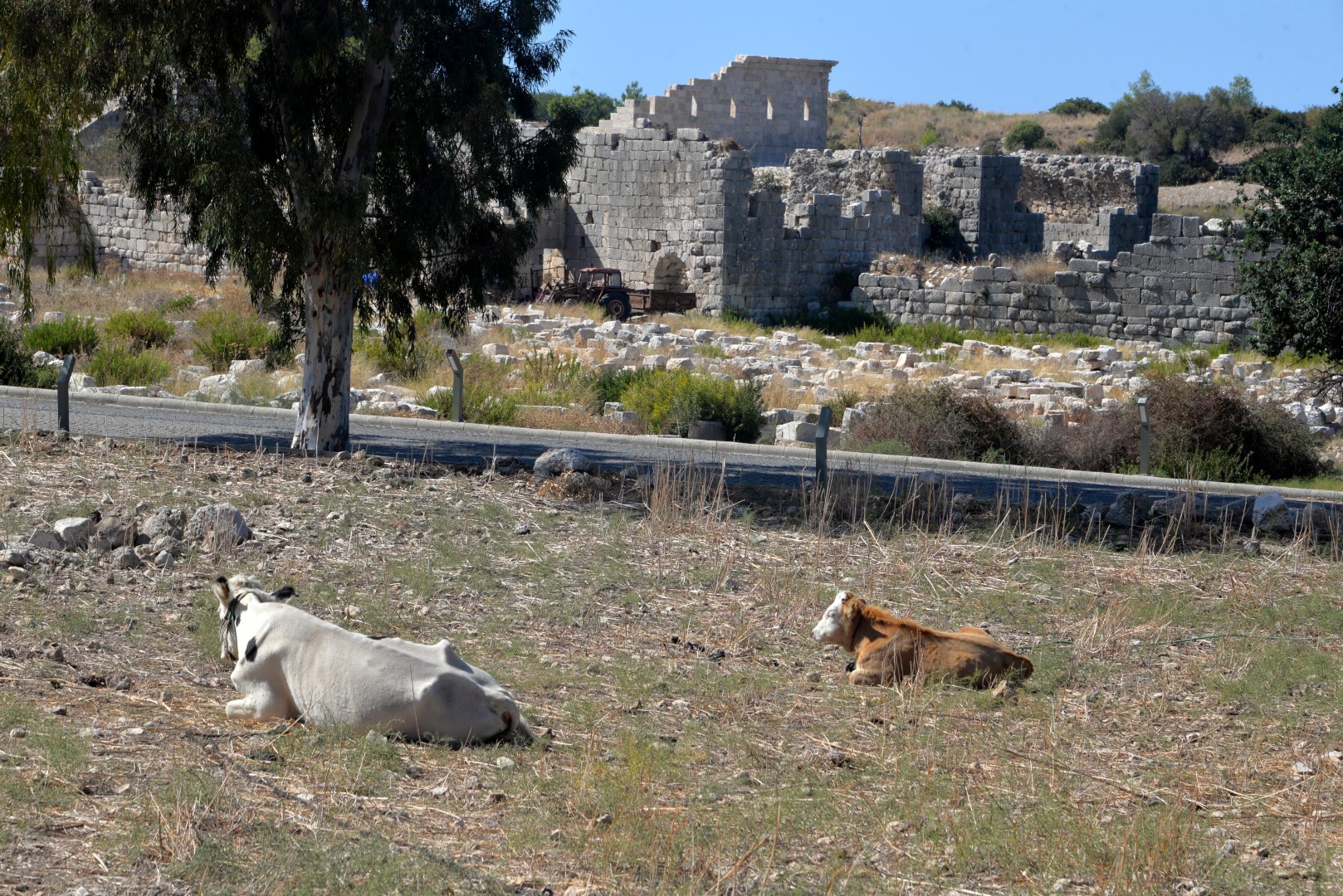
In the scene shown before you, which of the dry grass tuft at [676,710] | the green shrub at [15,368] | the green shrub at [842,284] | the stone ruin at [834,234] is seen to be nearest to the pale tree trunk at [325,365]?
the dry grass tuft at [676,710]

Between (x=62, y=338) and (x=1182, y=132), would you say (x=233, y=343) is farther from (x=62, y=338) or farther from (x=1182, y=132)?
(x=1182, y=132)

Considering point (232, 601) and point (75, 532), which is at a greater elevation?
point (232, 601)

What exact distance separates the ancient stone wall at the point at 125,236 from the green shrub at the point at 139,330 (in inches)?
480

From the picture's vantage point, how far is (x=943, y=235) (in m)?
34.8

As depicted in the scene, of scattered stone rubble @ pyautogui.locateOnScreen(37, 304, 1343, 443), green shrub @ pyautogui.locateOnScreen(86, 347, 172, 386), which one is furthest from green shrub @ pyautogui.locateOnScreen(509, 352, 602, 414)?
green shrub @ pyautogui.locateOnScreen(86, 347, 172, 386)

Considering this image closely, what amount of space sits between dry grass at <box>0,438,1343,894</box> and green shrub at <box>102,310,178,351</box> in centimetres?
1300

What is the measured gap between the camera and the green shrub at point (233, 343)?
21328 millimetres

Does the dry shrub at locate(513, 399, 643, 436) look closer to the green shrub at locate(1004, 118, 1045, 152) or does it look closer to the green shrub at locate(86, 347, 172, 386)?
the green shrub at locate(86, 347, 172, 386)

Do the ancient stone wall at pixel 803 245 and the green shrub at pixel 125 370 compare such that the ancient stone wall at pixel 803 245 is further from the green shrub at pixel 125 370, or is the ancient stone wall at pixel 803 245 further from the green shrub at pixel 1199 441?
the green shrub at pixel 1199 441

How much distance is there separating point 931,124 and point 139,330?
5300 cm

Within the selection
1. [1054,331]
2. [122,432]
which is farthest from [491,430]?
[1054,331]

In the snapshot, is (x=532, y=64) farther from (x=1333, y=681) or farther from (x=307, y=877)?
(x=307, y=877)

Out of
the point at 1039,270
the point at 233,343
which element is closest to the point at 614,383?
the point at 233,343

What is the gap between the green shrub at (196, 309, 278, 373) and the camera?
2133cm
